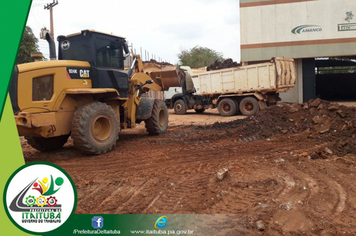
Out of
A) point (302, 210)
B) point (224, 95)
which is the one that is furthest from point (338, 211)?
point (224, 95)

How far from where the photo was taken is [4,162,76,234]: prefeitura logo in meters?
2.93

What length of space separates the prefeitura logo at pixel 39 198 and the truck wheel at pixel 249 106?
13483 millimetres

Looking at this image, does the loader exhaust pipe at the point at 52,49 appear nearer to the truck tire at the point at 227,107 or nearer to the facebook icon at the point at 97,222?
the facebook icon at the point at 97,222

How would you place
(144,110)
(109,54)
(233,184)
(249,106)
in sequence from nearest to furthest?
(233,184) → (109,54) → (144,110) → (249,106)

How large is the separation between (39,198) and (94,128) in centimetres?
372

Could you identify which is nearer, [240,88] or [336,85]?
[240,88]

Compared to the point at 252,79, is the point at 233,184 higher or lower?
lower

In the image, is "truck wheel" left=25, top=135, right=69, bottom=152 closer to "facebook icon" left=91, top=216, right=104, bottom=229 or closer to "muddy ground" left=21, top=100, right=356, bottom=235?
"muddy ground" left=21, top=100, right=356, bottom=235

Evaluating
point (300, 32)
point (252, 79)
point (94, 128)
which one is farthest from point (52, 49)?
point (300, 32)

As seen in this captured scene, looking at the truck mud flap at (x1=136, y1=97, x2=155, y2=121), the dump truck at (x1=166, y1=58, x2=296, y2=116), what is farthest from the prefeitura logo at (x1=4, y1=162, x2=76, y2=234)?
the dump truck at (x1=166, y1=58, x2=296, y2=116)

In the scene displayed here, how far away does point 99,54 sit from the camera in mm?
7141

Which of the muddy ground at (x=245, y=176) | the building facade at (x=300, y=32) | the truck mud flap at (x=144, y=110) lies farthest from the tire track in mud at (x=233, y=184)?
the building facade at (x=300, y=32)

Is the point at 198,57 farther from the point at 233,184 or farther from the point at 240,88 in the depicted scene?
the point at 233,184

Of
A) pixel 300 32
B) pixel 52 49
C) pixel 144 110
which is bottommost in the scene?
pixel 144 110
